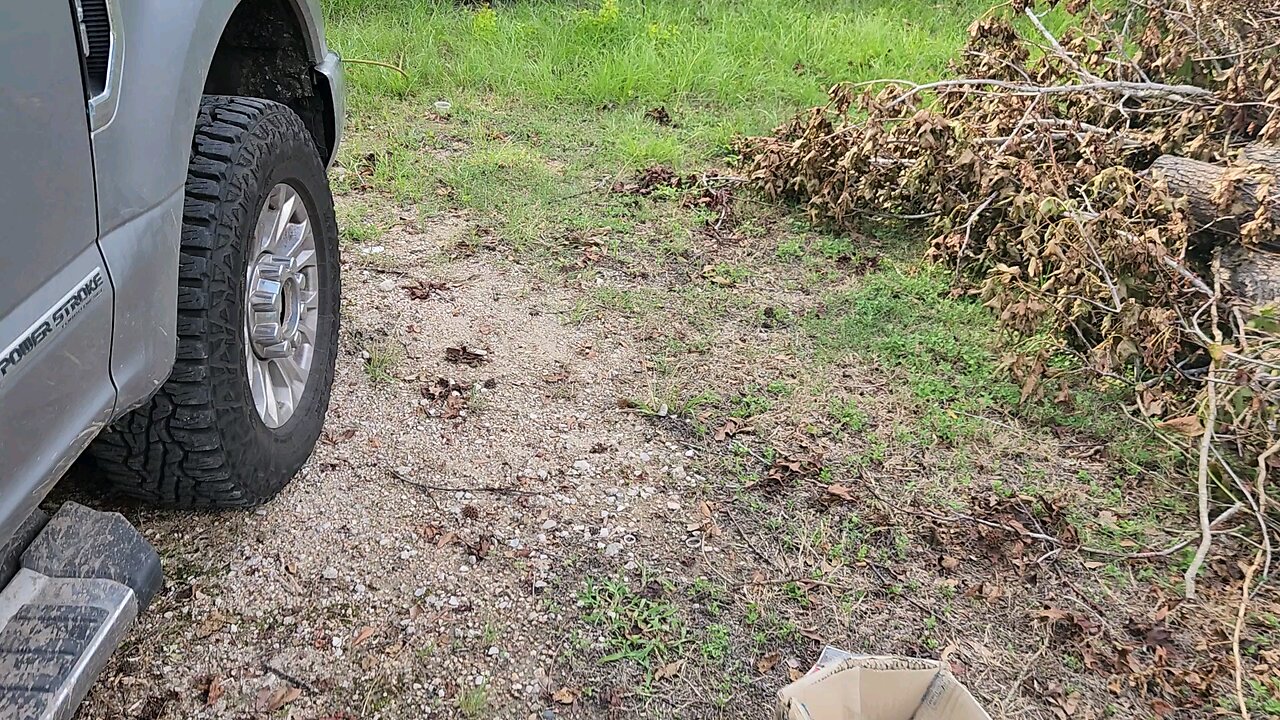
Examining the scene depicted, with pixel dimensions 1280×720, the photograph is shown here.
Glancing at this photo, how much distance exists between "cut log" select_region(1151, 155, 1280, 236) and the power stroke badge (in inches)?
137

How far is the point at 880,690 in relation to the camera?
78.5 inches

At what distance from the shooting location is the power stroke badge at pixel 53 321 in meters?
1.52

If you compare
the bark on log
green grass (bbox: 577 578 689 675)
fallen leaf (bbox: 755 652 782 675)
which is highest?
the bark on log

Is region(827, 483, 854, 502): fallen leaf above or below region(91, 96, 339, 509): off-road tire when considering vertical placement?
below

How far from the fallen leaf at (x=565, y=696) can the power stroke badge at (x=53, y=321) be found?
1321mm

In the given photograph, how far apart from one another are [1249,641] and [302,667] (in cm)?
245

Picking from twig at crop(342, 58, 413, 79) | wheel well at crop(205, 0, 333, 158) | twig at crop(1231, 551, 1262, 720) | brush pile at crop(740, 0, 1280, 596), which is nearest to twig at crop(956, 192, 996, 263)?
brush pile at crop(740, 0, 1280, 596)

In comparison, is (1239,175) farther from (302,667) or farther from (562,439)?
(302,667)

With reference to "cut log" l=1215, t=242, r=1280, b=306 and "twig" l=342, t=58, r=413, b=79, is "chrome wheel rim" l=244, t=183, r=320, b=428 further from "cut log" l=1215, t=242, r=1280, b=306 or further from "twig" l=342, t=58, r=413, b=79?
"twig" l=342, t=58, r=413, b=79

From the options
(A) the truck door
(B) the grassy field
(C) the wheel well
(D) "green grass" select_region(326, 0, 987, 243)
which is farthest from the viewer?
(D) "green grass" select_region(326, 0, 987, 243)

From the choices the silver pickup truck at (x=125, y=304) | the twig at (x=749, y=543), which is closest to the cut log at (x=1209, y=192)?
the twig at (x=749, y=543)

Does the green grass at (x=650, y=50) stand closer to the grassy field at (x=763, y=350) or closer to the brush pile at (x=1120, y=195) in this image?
the grassy field at (x=763, y=350)

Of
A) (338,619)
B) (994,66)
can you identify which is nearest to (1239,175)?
(994,66)

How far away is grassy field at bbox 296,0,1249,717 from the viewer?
247 centimetres
